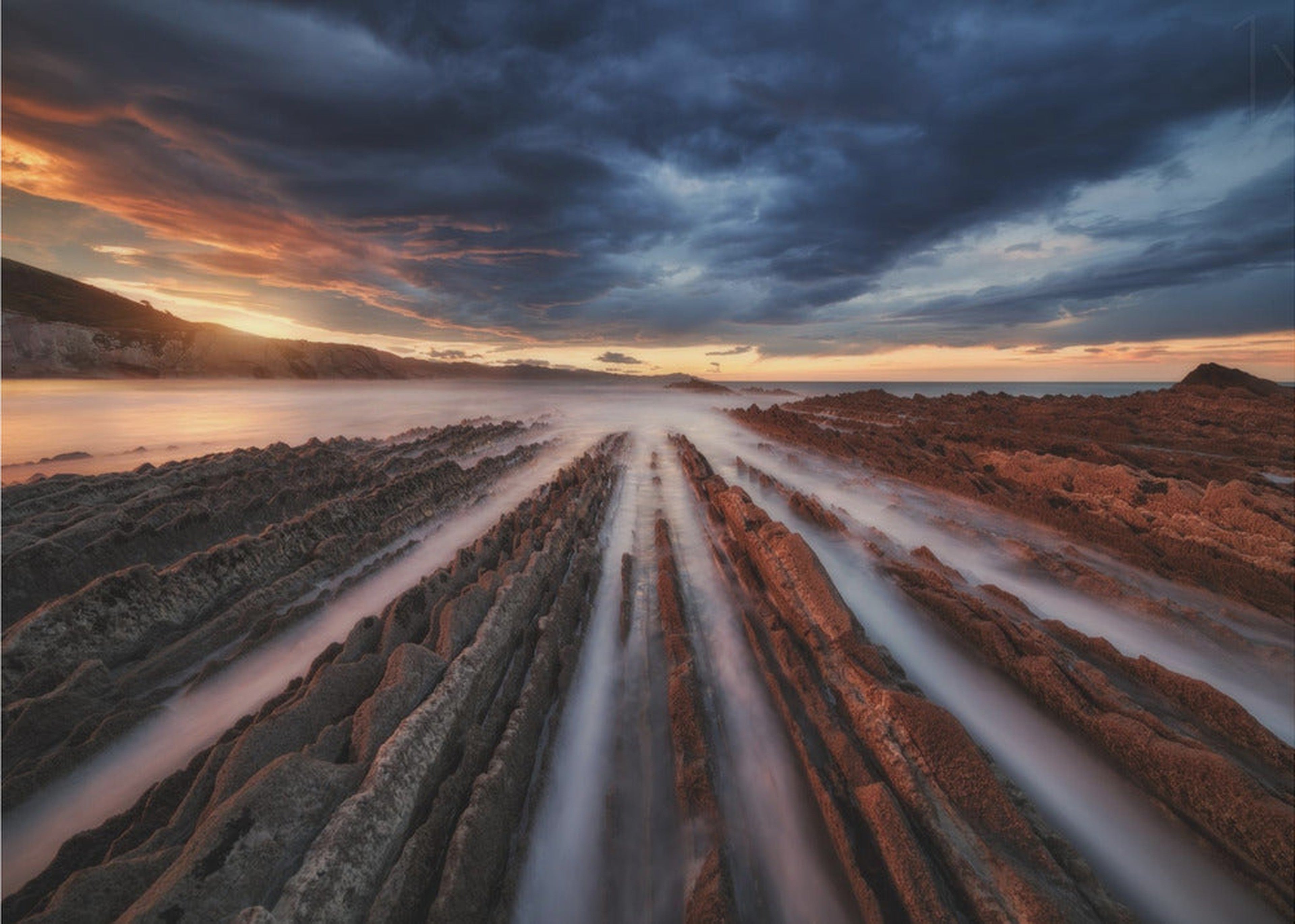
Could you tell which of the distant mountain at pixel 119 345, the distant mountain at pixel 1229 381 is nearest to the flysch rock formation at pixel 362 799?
the distant mountain at pixel 1229 381

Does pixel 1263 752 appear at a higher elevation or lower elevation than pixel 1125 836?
higher

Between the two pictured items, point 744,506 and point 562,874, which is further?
point 744,506

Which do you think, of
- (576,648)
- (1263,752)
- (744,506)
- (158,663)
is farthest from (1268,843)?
(158,663)

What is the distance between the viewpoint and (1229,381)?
21.9 meters

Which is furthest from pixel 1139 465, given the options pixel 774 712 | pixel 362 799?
pixel 362 799

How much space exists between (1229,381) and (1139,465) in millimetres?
22756

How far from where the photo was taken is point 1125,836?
8.77ft

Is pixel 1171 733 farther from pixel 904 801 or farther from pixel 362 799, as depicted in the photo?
pixel 362 799

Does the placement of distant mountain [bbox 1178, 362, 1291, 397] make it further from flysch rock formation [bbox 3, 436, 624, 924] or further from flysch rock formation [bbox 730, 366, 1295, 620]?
flysch rock formation [bbox 3, 436, 624, 924]

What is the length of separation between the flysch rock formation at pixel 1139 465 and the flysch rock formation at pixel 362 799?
8.40m

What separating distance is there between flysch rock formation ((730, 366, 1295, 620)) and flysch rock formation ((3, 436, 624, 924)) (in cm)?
840

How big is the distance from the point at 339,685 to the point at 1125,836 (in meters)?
5.39

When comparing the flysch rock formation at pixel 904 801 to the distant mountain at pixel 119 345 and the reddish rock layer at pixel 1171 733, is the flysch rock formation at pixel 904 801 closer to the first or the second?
the reddish rock layer at pixel 1171 733

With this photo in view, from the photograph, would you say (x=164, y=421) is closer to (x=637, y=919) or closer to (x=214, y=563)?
(x=214, y=563)
